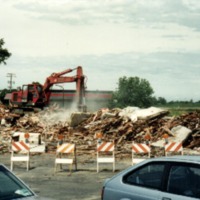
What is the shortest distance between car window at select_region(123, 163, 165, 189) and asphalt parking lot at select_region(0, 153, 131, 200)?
13.3 feet

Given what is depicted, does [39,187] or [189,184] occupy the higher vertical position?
[189,184]

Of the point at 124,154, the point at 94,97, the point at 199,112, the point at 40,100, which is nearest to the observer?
the point at 124,154

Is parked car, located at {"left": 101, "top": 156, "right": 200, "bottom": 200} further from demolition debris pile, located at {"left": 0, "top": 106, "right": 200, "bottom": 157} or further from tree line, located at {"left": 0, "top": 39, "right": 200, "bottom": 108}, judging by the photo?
tree line, located at {"left": 0, "top": 39, "right": 200, "bottom": 108}

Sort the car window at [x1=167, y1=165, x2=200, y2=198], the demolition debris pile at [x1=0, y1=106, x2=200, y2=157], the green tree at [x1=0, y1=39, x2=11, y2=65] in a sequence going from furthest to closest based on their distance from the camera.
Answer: the green tree at [x1=0, y1=39, x2=11, y2=65] < the demolition debris pile at [x1=0, y1=106, x2=200, y2=157] < the car window at [x1=167, y1=165, x2=200, y2=198]

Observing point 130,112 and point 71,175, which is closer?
point 71,175

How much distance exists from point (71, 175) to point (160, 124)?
40.9 ft

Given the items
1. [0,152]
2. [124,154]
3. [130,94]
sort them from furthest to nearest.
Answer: [130,94] < [0,152] < [124,154]

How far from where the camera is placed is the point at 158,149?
24.8 metres

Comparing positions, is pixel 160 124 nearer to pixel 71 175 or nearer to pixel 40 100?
pixel 71 175

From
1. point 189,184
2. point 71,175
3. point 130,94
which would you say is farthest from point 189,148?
point 130,94

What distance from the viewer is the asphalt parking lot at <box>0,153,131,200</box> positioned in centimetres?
1409

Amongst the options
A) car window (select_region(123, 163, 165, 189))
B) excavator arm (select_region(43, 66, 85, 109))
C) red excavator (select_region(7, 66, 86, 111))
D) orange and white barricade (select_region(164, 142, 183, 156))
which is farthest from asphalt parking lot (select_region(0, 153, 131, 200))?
red excavator (select_region(7, 66, 86, 111))

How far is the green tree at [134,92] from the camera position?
120125 mm

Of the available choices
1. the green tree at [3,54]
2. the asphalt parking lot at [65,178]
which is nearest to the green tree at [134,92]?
the green tree at [3,54]
